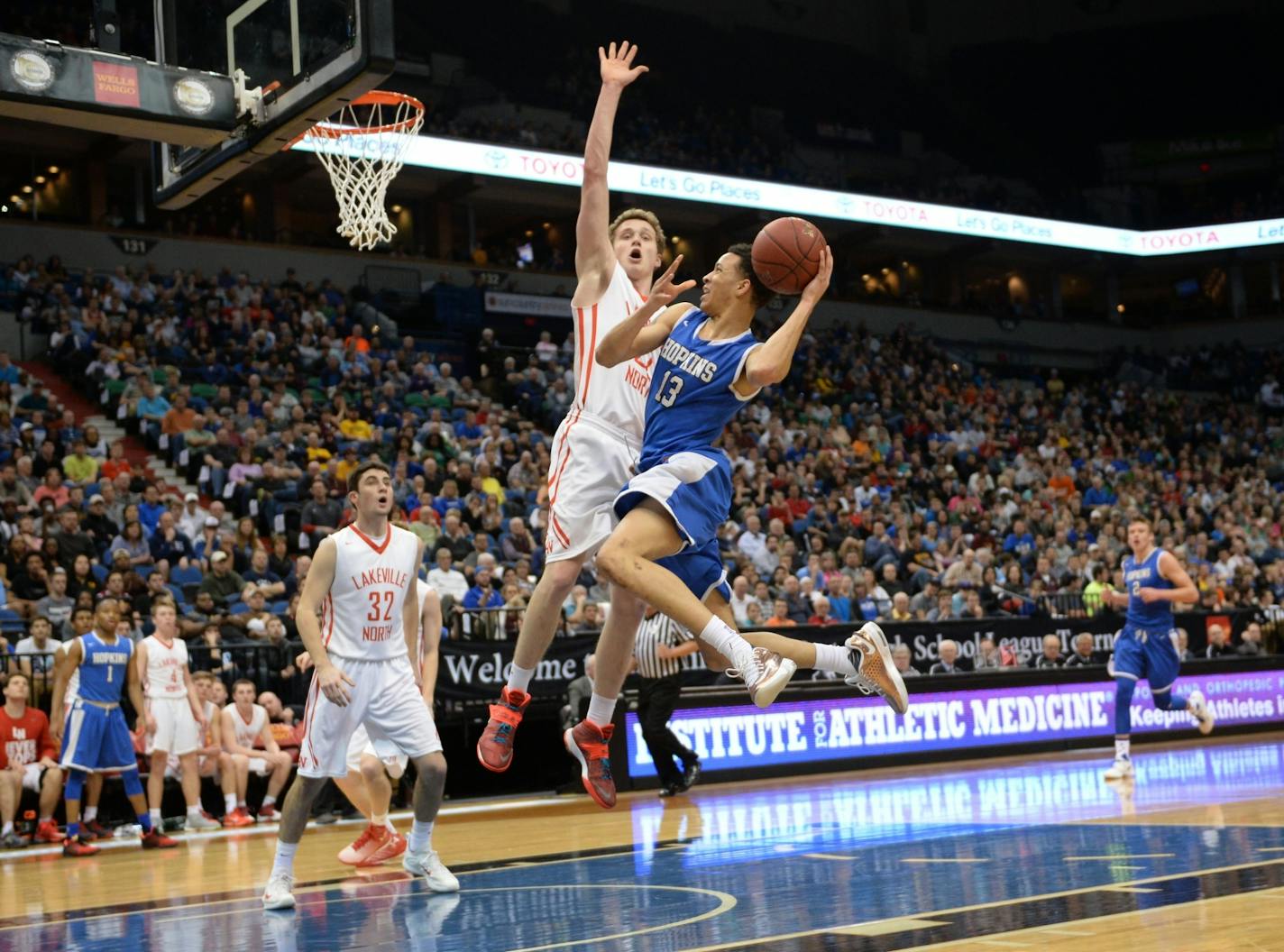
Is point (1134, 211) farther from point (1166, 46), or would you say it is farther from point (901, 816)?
point (901, 816)

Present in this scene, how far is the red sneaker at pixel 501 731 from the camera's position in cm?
614

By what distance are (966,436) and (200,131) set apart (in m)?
21.5

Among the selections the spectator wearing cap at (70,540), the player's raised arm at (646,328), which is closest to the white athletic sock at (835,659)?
the player's raised arm at (646,328)

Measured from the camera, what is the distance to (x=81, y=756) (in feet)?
37.6

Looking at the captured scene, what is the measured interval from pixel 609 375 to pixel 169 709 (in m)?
7.37

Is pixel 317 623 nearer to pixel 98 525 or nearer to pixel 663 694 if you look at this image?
pixel 663 694

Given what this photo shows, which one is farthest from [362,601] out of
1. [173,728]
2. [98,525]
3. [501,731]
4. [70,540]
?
[98,525]

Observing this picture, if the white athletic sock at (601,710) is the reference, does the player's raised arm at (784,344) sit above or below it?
above

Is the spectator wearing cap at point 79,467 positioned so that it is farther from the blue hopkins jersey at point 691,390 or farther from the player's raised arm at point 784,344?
the player's raised arm at point 784,344

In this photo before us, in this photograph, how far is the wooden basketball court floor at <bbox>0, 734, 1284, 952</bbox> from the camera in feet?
19.7

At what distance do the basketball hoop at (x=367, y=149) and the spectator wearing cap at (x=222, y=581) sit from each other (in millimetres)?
3703

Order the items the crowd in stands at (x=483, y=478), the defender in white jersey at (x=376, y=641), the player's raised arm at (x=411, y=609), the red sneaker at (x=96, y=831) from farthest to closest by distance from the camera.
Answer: the crowd in stands at (x=483, y=478)
the red sneaker at (x=96, y=831)
the player's raised arm at (x=411, y=609)
the defender in white jersey at (x=376, y=641)

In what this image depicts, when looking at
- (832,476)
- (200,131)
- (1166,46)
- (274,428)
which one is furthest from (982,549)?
(1166,46)

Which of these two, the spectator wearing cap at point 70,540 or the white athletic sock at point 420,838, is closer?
the white athletic sock at point 420,838
